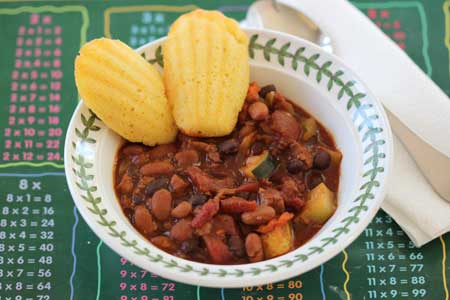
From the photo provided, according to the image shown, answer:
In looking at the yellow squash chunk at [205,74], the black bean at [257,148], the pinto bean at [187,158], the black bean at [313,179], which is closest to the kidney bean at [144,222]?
the pinto bean at [187,158]

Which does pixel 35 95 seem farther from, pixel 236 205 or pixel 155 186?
pixel 236 205

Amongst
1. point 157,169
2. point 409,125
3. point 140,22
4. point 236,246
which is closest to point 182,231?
point 236,246

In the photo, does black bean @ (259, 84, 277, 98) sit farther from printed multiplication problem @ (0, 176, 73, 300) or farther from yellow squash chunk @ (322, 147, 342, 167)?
printed multiplication problem @ (0, 176, 73, 300)

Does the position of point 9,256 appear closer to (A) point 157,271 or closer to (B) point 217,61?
(A) point 157,271

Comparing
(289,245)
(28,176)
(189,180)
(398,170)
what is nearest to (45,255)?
(28,176)

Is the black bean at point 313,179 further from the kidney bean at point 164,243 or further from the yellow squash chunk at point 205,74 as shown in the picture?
the kidney bean at point 164,243

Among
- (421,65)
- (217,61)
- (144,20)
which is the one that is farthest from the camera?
(144,20)
